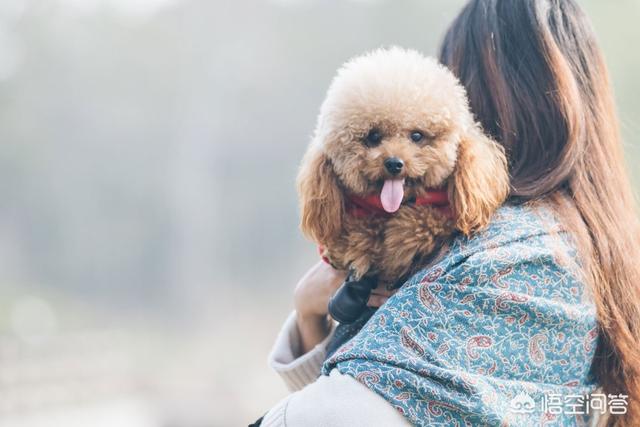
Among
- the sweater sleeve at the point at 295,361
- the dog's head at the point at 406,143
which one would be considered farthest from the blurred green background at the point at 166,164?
the dog's head at the point at 406,143

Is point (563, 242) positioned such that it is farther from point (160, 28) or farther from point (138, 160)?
point (160, 28)

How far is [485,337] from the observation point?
0.99 m

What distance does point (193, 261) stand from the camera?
6.52 meters

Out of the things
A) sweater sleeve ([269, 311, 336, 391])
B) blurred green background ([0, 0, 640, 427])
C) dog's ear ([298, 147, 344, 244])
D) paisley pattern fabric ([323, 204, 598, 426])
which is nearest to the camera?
paisley pattern fabric ([323, 204, 598, 426])

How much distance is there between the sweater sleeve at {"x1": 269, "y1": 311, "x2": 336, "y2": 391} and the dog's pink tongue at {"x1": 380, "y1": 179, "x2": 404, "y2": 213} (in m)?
0.32

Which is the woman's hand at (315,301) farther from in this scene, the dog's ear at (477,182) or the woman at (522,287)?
the dog's ear at (477,182)

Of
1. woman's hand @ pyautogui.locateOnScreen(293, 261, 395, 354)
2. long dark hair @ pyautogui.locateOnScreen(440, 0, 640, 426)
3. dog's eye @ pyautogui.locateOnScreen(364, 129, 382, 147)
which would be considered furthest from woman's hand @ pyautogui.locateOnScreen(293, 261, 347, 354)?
long dark hair @ pyautogui.locateOnScreen(440, 0, 640, 426)

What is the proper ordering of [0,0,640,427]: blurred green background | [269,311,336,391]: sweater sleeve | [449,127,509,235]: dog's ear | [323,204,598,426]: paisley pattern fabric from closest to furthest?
[323,204,598,426]: paisley pattern fabric
[449,127,509,235]: dog's ear
[269,311,336,391]: sweater sleeve
[0,0,640,427]: blurred green background

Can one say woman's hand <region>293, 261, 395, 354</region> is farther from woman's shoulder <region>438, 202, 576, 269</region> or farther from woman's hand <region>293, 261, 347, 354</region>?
woman's shoulder <region>438, 202, 576, 269</region>

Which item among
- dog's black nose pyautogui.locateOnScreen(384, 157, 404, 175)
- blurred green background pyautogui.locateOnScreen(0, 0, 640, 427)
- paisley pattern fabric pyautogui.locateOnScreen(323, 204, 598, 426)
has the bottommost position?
paisley pattern fabric pyautogui.locateOnScreen(323, 204, 598, 426)

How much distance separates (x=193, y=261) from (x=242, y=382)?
4.08 feet

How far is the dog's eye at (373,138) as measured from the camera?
3.73 ft

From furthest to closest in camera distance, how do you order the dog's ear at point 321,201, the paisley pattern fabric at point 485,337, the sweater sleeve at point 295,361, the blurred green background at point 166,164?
the blurred green background at point 166,164, the sweater sleeve at point 295,361, the dog's ear at point 321,201, the paisley pattern fabric at point 485,337

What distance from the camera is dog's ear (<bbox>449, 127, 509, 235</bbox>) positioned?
1.08 meters
